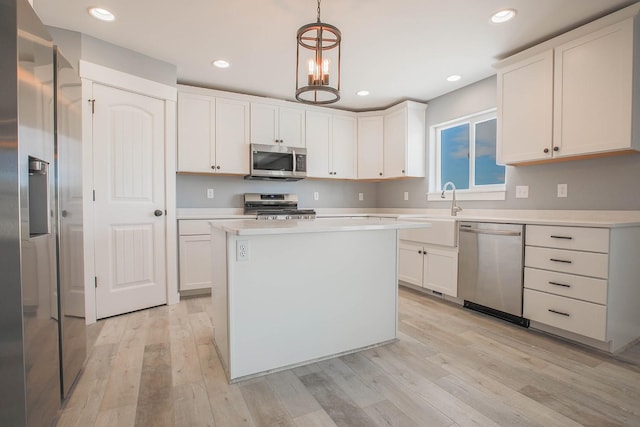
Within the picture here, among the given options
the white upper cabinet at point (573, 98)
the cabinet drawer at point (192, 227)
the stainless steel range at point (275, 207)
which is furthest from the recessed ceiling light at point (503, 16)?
the cabinet drawer at point (192, 227)

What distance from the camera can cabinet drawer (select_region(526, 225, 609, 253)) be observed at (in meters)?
2.08

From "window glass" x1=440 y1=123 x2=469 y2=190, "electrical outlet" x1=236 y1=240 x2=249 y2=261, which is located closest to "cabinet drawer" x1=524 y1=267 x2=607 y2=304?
"window glass" x1=440 y1=123 x2=469 y2=190

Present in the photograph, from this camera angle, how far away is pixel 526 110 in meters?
2.75

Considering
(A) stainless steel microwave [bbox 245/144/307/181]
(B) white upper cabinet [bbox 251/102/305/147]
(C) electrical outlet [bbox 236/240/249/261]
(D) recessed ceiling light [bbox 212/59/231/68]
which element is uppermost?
(D) recessed ceiling light [bbox 212/59/231/68]

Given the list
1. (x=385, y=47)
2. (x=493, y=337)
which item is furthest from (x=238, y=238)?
(x=385, y=47)

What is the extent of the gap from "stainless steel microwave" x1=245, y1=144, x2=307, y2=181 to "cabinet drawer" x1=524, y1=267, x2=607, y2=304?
2711mm

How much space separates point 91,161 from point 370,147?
3.31m

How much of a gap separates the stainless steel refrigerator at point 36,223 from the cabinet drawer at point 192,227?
4.96ft

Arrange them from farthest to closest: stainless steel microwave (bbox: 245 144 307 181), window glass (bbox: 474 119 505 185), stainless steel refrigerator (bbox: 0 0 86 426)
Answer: stainless steel microwave (bbox: 245 144 307 181) < window glass (bbox: 474 119 505 185) < stainless steel refrigerator (bbox: 0 0 86 426)

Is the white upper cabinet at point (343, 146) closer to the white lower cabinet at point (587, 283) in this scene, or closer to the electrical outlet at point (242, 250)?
the white lower cabinet at point (587, 283)

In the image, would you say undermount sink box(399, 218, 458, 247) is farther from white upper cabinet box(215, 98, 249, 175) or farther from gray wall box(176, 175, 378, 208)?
white upper cabinet box(215, 98, 249, 175)

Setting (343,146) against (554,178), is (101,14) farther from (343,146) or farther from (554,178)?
(554,178)

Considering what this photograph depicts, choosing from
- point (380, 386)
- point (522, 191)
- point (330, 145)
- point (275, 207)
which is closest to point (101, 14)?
point (275, 207)

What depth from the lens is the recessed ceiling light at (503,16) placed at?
88.6 inches
